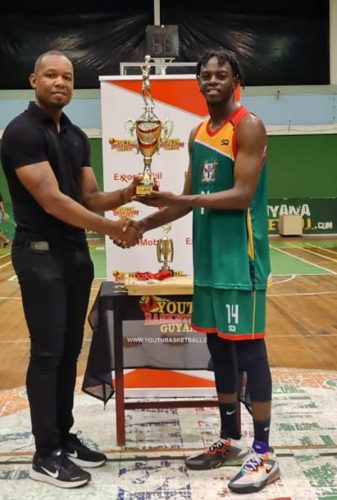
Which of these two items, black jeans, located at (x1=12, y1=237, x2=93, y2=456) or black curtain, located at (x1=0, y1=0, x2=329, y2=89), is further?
black curtain, located at (x1=0, y1=0, x2=329, y2=89)

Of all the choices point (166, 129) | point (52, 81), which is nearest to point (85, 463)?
point (52, 81)

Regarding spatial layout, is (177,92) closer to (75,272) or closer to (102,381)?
(75,272)

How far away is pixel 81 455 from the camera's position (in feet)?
8.82

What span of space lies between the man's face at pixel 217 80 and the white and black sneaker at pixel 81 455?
158 centimetres

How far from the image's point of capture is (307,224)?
48.8 ft

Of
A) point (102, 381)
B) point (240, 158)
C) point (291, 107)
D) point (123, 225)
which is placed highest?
point (291, 107)

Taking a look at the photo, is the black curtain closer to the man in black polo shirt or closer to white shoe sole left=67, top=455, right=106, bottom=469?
the man in black polo shirt

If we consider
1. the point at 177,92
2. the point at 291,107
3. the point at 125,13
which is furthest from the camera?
the point at 291,107

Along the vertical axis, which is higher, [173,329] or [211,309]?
[211,309]

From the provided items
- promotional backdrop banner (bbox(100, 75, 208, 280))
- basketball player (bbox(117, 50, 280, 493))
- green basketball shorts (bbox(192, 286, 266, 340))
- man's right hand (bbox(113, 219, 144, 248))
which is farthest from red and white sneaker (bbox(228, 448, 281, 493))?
promotional backdrop banner (bbox(100, 75, 208, 280))

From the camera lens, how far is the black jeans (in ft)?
7.98

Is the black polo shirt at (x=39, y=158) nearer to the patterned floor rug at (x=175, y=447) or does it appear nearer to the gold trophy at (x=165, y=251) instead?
the gold trophy at (x=165, y=251)

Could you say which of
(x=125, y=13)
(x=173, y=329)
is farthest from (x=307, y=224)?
(x=173, y=329)

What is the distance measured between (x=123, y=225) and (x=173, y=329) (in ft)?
3.04
